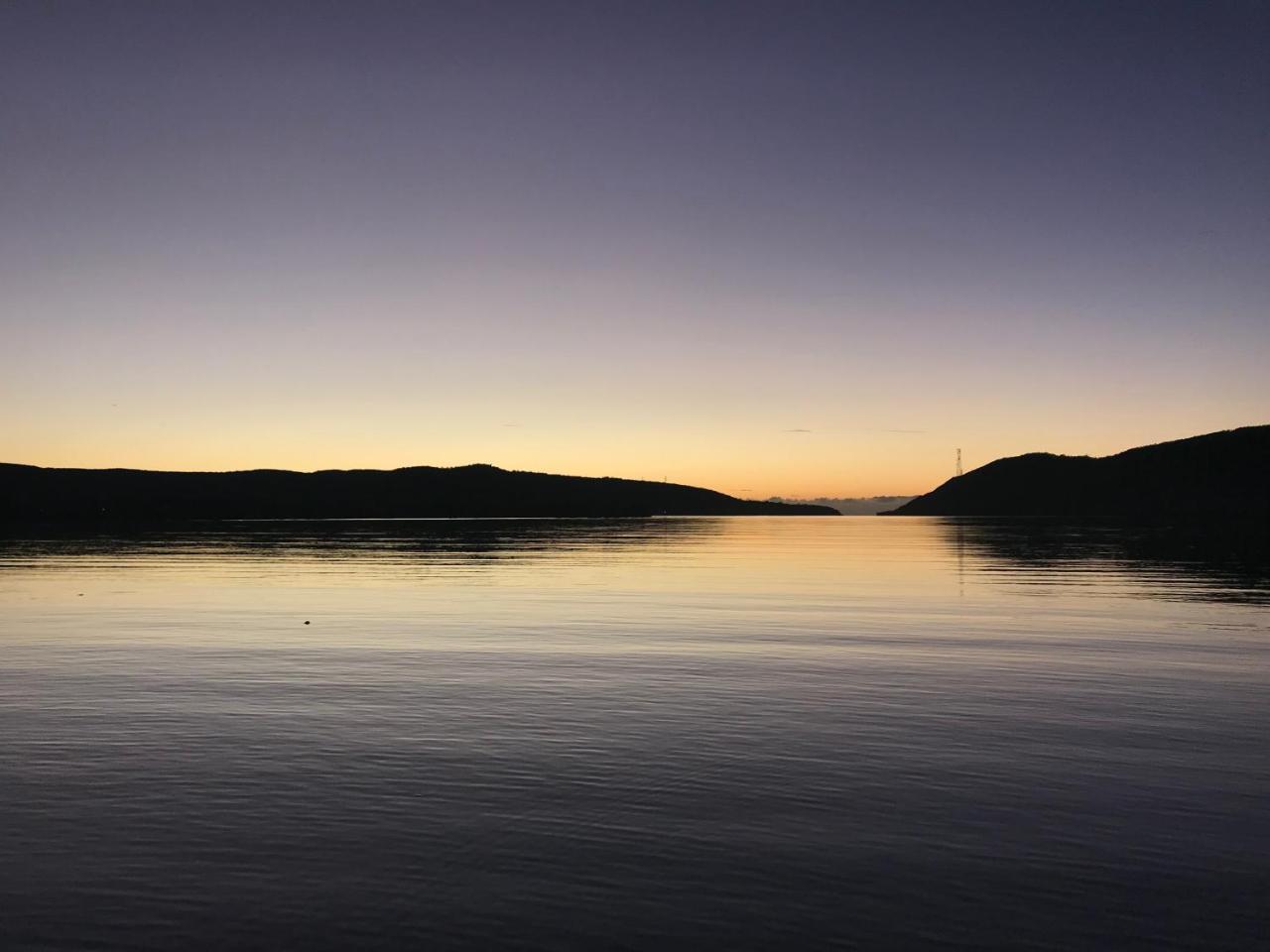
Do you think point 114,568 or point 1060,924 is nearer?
point 1060,924

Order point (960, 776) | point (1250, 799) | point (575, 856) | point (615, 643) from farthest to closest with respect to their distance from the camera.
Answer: point (615, 643)
point (960, 776)
point (1250, 799)
point (575, 856)

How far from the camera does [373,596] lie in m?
41.1

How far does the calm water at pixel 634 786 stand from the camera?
843 cm

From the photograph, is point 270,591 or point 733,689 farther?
point 270,591

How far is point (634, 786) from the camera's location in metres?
12.4

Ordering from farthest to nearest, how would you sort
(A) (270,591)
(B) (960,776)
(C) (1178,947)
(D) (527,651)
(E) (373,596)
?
1. (A) (270,591)
2. (E) (373,596)
3. (D) (527,651)
4. (B) (960,776)
5. (C) (1178,947)

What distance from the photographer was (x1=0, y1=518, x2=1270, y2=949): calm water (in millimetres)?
8430

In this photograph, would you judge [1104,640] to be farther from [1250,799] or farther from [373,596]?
[373,596]

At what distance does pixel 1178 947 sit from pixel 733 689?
11922 millimetres

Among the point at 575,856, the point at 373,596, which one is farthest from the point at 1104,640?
the point at 373,596

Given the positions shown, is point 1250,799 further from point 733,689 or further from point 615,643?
point 615,643

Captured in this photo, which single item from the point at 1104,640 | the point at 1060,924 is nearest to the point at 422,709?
the point at 1060,924

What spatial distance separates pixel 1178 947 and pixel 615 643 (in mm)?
19484

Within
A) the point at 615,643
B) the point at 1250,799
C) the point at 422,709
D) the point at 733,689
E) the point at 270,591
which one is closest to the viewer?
the point at 1250,799
